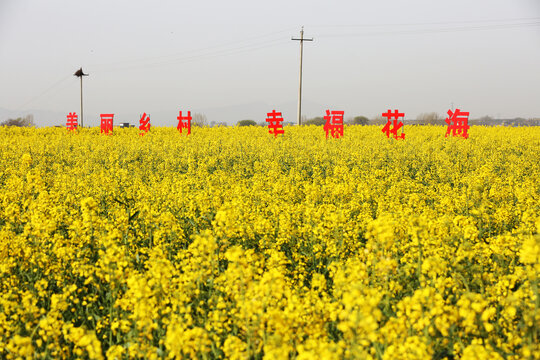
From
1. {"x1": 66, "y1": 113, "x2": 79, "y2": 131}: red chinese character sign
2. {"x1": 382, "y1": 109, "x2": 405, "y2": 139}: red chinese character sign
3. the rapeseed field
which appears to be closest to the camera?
the rapeseed field

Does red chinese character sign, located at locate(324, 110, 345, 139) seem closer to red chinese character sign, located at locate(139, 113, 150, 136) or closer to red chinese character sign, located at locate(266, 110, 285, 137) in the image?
red chinese character sign, located at locate(266, 110, 285, 137)

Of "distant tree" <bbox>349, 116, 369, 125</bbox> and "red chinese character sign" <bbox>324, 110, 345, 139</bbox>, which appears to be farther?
"distant tree" <bbox>349, 116, 369, 125</bbox>

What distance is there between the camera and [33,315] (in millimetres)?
3393

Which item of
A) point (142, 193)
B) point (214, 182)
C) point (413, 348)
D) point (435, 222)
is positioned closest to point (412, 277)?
point (435, 222)

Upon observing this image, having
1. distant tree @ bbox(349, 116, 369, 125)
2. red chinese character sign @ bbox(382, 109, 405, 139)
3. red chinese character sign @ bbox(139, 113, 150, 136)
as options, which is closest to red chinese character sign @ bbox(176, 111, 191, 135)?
red chinese character sign @ bbox(139, 113, 150, 136)

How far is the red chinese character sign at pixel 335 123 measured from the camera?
79.3ft

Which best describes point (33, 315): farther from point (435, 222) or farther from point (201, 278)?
point (435, 222)

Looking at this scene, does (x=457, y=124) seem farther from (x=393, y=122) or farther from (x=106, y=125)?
(x=106, y=125)

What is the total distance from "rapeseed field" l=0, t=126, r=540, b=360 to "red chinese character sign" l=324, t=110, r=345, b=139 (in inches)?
553

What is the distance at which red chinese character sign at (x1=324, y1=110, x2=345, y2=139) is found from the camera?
24.2 m

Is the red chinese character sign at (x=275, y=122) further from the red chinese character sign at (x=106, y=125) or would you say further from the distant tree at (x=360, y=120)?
the distant tree at (x=360, y=120)

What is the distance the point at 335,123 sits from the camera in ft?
81.2

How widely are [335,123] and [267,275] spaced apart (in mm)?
22526

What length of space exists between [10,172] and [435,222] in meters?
10.6
